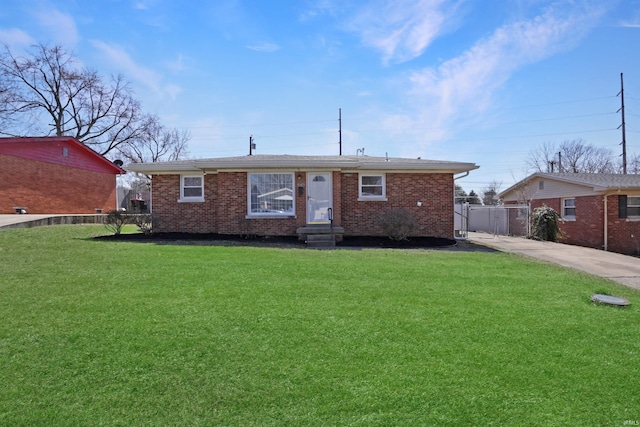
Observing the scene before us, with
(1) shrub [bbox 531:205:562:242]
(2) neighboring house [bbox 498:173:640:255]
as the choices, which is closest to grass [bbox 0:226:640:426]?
(1) shrub [bbox 531:205:562:242]

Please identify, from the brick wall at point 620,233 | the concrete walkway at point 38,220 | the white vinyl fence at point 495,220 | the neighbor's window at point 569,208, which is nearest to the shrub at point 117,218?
the concrete walkway at point 38,220

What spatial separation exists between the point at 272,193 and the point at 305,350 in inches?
395

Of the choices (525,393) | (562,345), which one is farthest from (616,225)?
(525,393)

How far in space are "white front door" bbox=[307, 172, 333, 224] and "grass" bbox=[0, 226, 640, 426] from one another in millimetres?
6531

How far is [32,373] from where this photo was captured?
3471 millimetres

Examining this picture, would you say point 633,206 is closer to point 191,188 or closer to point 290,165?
point 290,165

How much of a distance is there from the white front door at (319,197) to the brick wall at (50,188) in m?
15.5

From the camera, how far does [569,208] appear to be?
66.6ft

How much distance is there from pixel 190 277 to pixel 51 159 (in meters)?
18.9

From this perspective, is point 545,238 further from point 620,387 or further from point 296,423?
point 296,423

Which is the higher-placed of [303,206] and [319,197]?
[319,197]

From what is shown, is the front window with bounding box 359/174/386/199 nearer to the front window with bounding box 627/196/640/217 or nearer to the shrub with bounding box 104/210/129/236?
the shrub with bounding box 104/210/129/236

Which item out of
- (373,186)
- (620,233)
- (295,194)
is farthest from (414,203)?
(620,233)

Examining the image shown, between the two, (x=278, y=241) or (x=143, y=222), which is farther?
(x=143, y=222)
